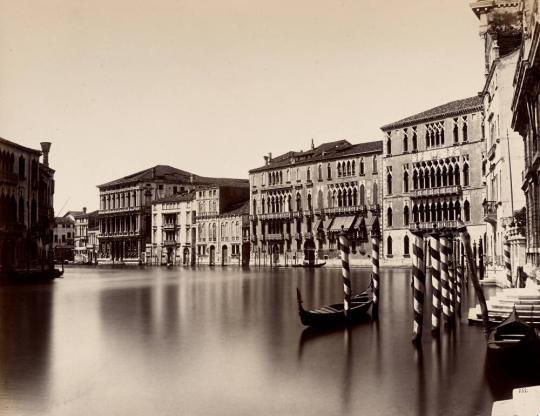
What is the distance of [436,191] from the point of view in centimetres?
4681

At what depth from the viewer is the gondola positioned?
1364 centimetres

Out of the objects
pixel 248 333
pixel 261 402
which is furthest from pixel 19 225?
pixel 261 402

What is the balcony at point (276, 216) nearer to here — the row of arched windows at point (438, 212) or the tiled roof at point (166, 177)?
the row of arched windows at point (438, 212)

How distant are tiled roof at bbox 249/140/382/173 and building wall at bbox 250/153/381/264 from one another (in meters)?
0.33

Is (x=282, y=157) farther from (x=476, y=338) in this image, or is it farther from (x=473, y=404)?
(x=473, y=404)

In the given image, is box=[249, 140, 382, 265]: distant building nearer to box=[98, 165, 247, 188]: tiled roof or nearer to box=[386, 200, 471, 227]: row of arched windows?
box=[386, 200, 471, 227]: row of arched windows

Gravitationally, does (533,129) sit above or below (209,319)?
above

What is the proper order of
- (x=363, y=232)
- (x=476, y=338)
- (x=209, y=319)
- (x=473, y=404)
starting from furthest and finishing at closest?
(x=363, y=232) < (x=209, y=319) < (x=476, y=338) < (x=473, y=404)

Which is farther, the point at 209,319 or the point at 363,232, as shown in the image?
the point at 363,232

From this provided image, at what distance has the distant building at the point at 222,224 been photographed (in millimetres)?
64062

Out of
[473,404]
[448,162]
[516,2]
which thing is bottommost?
[473,404]

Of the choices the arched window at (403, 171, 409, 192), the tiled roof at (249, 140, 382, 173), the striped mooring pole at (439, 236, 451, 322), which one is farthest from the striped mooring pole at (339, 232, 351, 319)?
the tiled roof at (249, 140, 382, 173)

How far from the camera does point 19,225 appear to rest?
3469 centimetres

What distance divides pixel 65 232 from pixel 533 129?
89.8m
